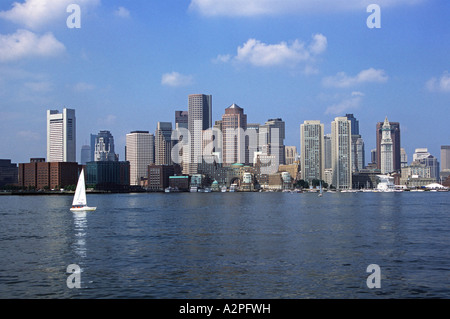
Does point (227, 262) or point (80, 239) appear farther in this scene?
point (80, 239)

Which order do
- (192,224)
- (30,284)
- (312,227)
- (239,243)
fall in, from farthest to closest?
1. (192,224)
2. (312,227)
3. (239,243)
4. (30,284)

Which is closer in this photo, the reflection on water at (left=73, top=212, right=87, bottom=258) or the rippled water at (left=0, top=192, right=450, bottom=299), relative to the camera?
the rippled water at (left=0, top=192, right=450, bottom=299)

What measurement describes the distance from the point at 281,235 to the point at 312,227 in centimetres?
1359

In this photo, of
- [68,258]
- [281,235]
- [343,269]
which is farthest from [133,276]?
[281,235]

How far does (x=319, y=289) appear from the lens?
1439 inches

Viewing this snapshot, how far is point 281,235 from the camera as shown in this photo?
69500mm

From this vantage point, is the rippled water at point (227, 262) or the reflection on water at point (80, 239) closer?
the rippled water at point (227, 262)
